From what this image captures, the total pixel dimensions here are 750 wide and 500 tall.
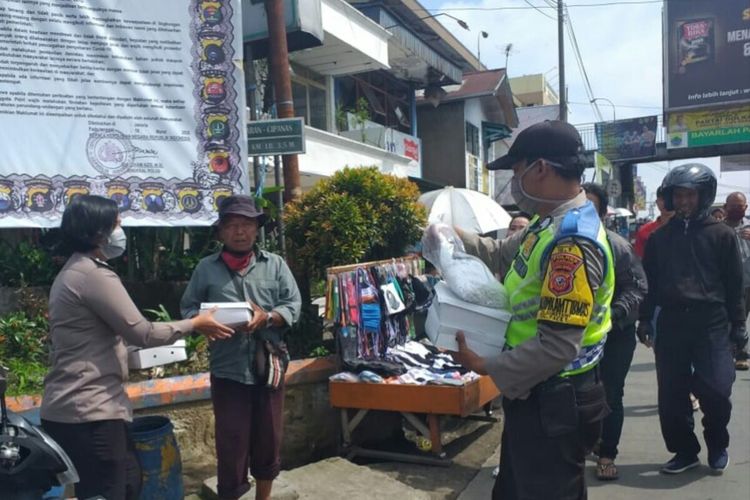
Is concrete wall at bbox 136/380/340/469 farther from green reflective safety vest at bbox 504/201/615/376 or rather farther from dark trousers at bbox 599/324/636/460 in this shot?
green reflective safety vest at bbox 504/201/615/376

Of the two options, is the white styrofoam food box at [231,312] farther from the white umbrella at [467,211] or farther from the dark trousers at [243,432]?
the white umbrella at [467,211]

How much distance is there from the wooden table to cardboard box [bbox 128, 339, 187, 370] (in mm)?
1700

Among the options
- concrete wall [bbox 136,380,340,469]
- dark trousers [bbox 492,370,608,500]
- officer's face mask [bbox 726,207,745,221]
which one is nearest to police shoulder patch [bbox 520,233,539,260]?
dark trousers [bbox 492,370,608,500]

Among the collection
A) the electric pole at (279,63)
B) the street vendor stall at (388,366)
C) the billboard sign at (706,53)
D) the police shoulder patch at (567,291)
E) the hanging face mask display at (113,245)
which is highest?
the billboard sign at (706,53)

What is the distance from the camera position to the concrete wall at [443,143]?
21.1 metres

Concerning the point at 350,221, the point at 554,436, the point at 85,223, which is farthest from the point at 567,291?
the point at 350,221

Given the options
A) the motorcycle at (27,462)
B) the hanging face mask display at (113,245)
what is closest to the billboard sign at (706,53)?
the hanging face mask display at (113,245)

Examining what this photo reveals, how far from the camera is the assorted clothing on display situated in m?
4.60

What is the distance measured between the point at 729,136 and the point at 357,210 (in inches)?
870

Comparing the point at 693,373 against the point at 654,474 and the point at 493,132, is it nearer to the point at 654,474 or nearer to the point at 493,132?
the point at 654,474

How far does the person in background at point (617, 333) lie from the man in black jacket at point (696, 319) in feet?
0.79

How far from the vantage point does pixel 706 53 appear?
2266cm

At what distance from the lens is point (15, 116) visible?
4.40 meters

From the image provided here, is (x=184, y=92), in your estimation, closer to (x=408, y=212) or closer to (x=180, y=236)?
(x=180, y=236)
